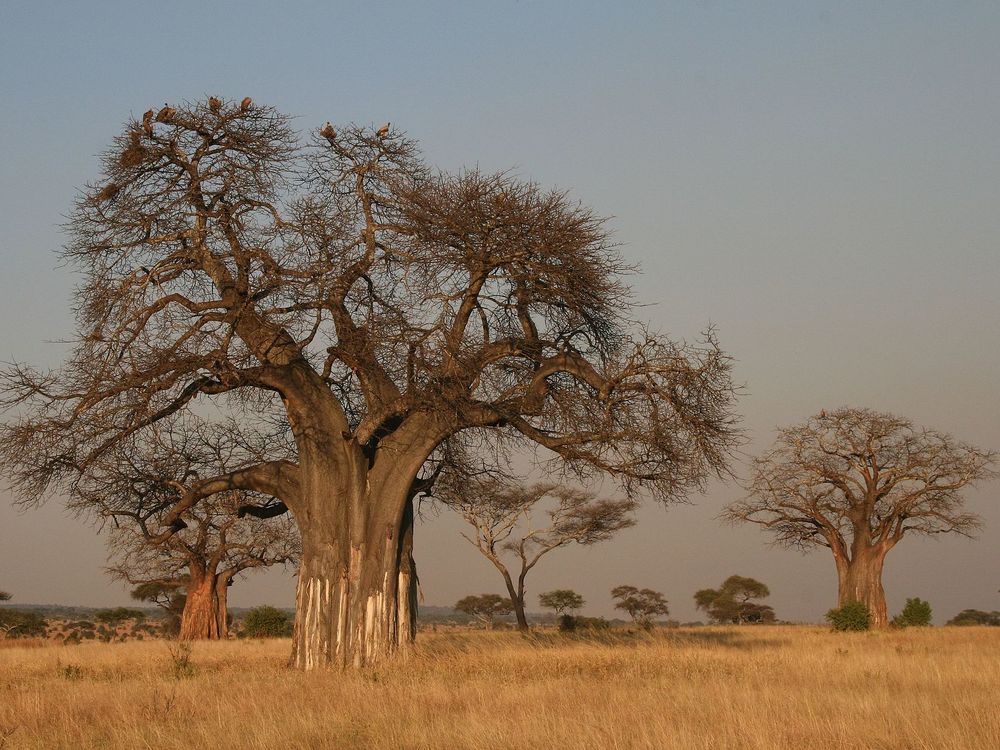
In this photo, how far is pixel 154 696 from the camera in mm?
9312

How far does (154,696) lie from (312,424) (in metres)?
4.36

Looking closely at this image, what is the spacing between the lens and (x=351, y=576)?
13.0m

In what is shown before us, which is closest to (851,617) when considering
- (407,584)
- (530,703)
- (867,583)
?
(867,583)

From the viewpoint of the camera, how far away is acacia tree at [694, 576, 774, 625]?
52.4m

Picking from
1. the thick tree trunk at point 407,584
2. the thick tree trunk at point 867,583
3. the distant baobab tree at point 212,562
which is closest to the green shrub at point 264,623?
the distant baobab tree at point 212,562

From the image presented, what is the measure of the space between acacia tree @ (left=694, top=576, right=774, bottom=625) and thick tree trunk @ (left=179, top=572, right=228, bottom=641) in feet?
98.0

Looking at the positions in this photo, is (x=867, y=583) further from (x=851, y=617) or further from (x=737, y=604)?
(x=737, y=604)

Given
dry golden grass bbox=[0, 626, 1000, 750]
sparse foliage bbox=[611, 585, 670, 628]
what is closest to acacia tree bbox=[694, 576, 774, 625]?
sparse foliage bbox=[611, 585, 670, 628]

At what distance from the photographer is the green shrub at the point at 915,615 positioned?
3291 cm

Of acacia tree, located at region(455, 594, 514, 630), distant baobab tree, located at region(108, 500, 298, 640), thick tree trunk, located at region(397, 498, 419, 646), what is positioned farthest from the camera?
acacia tree, located at region(455, 594, 514, 630)

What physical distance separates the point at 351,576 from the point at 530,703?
459 cm

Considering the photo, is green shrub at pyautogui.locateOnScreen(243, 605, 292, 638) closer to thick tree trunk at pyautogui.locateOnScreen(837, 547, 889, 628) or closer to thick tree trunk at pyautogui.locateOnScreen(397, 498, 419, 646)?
thick tree trunk at pyautogui.locateOnScreen(837, 547, 889, 628)

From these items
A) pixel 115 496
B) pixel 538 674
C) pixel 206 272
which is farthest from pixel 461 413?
pixel 115 496

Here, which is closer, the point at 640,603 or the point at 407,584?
the point at 407,584
